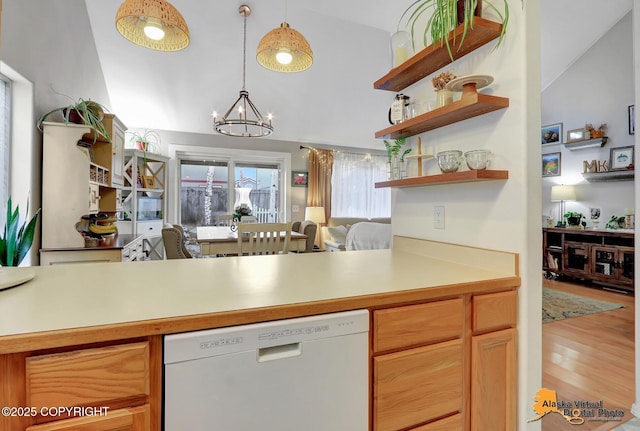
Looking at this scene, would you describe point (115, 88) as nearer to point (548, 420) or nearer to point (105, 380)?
point (105, 380)

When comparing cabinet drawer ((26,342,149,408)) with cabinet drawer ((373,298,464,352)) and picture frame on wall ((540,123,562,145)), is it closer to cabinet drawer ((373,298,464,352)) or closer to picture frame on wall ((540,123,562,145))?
cabinet drawer ((373,298,464,352))

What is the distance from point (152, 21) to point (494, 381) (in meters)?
2.38

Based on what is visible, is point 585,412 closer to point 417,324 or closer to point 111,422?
point 417,324

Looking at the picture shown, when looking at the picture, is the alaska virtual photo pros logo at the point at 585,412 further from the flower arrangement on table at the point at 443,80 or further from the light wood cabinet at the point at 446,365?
the flower arrangement on table at the point at 443,80

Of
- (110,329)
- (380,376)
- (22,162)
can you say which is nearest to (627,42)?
(380,376)

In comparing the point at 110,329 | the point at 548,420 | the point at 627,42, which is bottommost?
the point at 548,420

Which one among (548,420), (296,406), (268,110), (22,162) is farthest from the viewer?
(268,110)

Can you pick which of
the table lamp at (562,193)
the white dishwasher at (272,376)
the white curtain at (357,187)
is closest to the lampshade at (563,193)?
the table lamp at (562,193)

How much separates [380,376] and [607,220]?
500 cm

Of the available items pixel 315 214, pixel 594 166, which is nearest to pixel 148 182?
pixel 315 214

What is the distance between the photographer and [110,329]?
0.70 meters

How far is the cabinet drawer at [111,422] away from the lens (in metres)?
0.68

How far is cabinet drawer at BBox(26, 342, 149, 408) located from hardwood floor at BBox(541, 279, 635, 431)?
1971mm

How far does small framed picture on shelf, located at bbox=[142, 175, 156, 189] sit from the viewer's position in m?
4.46
